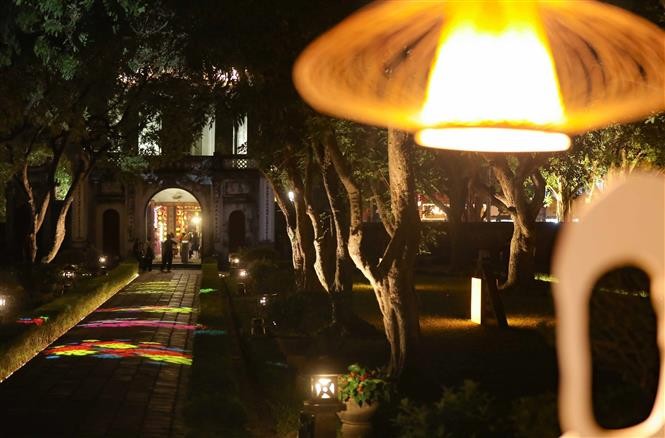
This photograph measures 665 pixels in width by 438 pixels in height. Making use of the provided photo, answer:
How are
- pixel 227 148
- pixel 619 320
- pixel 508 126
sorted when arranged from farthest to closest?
pixel 227 148, pixel 619 320, pixel 508 126

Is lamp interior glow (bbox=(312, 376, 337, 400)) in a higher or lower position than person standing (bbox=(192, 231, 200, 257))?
lower

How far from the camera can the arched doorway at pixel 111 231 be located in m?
50.2

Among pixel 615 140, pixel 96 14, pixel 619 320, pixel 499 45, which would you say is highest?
pixel 96 14

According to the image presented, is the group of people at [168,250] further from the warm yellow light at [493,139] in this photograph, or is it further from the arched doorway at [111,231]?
the warm yellow light at [493,139]

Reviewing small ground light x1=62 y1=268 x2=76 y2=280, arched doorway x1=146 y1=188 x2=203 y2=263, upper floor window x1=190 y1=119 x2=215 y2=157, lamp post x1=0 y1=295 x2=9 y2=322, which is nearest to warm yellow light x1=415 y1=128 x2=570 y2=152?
lamp post x1=0 y1=295 x2=9 y2=322

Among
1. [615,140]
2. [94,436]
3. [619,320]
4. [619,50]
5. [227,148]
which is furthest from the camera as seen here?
[227,148]

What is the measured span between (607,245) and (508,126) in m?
1.36

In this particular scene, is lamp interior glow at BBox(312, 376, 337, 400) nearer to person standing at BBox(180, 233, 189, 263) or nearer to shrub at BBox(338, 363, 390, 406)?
shrub at BBox(338, 363, 390, 406)

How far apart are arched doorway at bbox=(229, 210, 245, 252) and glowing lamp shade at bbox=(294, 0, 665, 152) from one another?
46056 millimetres

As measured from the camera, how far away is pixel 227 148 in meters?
50.8

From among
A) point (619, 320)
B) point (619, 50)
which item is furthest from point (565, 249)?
point (619, 320)

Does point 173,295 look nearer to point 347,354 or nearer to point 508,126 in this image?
point 347,354

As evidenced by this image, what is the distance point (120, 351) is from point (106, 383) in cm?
358

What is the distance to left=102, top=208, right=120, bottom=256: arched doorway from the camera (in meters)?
50.2
